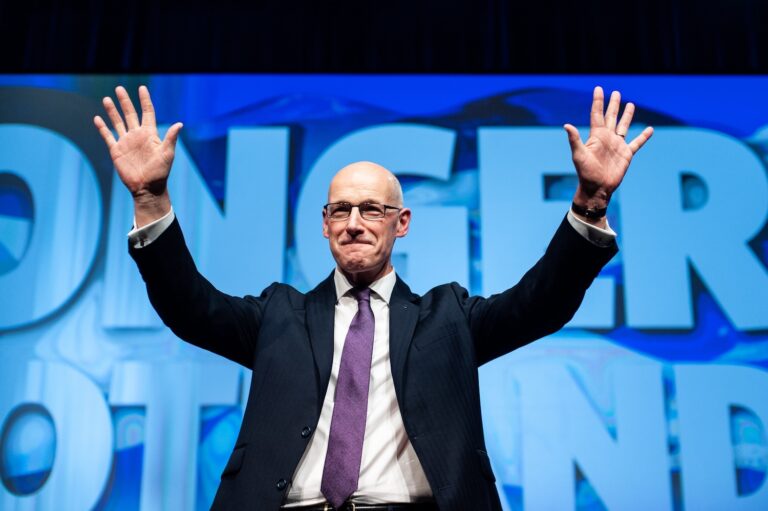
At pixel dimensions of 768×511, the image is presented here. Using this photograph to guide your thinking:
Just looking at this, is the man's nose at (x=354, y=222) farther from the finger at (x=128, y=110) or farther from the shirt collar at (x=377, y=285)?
the finger at (x=128, y=110)

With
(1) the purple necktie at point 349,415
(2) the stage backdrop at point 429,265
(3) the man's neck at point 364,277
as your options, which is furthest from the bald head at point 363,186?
(2) the stage backdrop at point 429,265

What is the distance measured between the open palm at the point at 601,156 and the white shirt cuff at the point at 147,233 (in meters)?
0.83

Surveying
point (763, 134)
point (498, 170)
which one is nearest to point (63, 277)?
point (498, 170)

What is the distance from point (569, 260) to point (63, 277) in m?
2.67

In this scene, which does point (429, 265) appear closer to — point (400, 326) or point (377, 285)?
point (377, 285)

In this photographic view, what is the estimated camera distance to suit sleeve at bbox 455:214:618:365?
1.57 metres

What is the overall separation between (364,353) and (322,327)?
0.12 meters

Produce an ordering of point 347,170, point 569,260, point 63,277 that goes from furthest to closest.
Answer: point 63,277
point 347,170
point 569,260

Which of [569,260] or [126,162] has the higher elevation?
[126,162]

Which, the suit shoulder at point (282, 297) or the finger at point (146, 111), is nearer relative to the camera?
the finger at point (146, 111)

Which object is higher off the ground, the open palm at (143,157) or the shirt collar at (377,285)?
the open palm at (143,157)

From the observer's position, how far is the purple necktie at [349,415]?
1.53 meters
